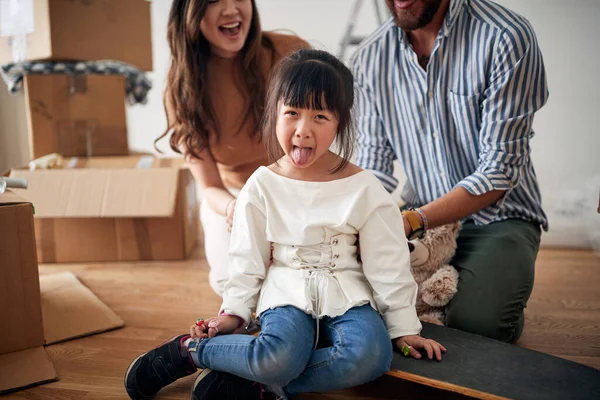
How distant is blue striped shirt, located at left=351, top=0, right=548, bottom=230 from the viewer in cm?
133

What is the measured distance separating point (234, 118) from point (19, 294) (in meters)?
0.72

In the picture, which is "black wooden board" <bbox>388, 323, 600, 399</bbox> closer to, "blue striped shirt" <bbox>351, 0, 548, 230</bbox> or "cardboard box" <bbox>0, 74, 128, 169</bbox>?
"blue striped shirt" <bbox>351, 0, 548, 230</bbox>

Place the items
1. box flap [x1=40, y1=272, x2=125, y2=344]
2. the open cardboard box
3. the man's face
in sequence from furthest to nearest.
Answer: box flap [x1=40, y1=272, x2=125, y2=344]
the man's face
the open cardboard box

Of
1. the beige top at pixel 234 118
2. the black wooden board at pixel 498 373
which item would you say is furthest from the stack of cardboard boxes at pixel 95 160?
the black wooden board at pixel 498 373

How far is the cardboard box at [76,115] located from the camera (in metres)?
2.19

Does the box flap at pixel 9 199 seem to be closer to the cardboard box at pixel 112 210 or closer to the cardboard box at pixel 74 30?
the cardboard box at pixel 112 210

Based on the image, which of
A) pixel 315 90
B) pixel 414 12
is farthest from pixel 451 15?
pixel 315 90

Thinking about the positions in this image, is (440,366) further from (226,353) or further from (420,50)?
(420,50)

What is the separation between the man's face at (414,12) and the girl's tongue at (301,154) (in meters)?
0.53

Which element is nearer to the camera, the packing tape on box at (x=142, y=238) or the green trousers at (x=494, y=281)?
the green trousers at (x=494, y=281)

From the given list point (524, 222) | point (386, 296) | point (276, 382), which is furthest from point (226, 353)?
point (524, 222)

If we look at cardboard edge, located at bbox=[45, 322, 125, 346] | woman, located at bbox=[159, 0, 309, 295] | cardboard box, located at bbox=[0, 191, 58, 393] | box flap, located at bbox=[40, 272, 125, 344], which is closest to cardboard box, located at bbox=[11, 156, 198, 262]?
box flap, located at bbox=[40, 272, 125, 344]

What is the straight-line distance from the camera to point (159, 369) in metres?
1.13

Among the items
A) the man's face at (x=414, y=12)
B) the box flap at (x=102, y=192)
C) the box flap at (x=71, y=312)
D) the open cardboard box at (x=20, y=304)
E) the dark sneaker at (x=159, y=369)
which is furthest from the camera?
the box flap at (x=102, y=192)
